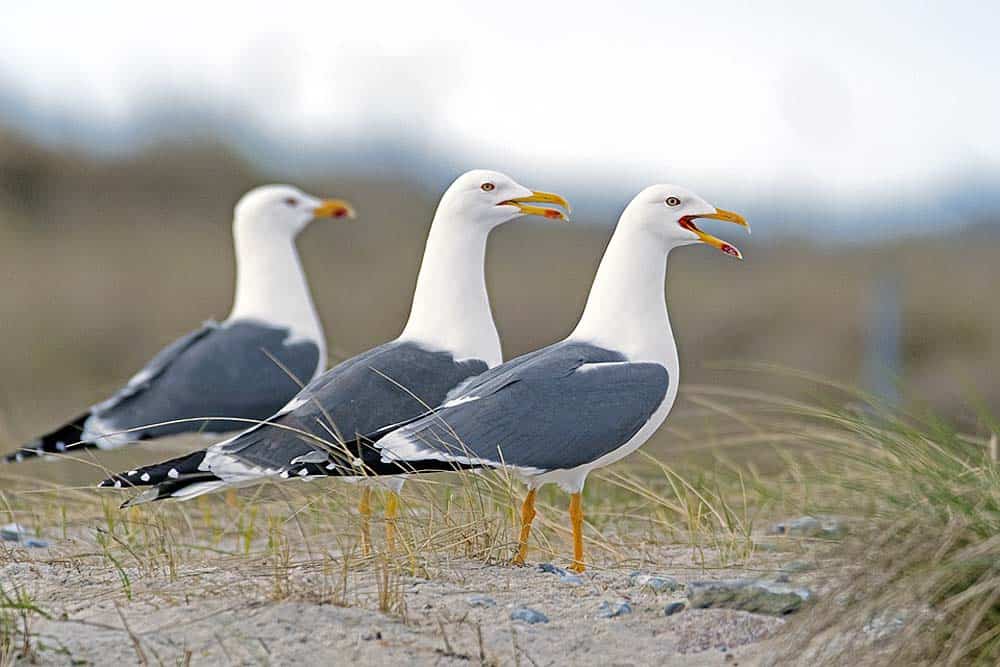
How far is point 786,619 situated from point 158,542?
211 centimetres

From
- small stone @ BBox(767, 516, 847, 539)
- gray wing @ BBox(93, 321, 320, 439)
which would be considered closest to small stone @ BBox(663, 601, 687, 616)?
small stone @ BBox(767, 516, 847, 539)

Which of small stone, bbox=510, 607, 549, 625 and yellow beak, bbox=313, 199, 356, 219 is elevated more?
yellow beak, bbox=313, 199, 356, 219

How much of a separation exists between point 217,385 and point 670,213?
2821mm

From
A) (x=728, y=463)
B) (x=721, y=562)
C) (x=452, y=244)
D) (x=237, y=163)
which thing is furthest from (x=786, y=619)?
(x=237, y=163)

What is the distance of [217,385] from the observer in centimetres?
684

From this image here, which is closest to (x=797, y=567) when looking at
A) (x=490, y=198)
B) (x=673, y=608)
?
(x=673, y=608)

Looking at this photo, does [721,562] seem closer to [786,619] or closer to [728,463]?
[786,619]

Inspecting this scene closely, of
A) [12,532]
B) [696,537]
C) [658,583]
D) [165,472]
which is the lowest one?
[12,532]

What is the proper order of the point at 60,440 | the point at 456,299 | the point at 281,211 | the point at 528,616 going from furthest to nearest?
the point at 281,211
the point at 60,440
the point at 456,299
the point at 528,616

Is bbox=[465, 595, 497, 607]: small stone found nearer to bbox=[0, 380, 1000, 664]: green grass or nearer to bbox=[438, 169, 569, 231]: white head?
bbox=[0, 380, 1000, 664]: green grass

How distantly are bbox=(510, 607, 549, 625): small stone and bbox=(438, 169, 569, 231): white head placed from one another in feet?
5.39

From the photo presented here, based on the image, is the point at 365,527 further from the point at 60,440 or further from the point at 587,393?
the point at 60,440

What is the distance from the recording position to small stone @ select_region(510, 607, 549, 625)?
378 centimetres

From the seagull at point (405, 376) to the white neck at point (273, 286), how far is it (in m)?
2.16
